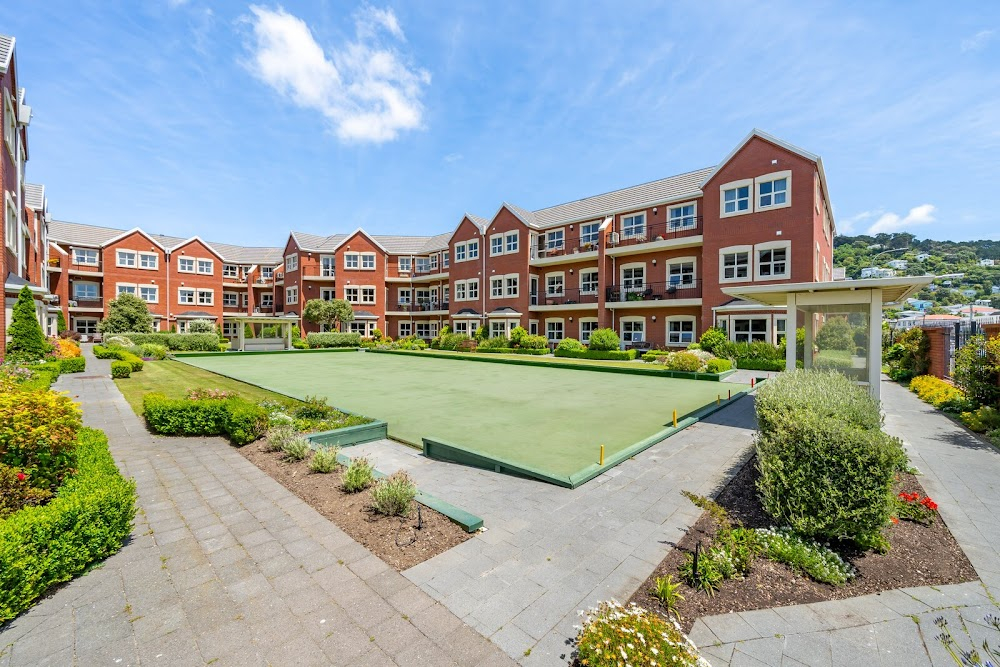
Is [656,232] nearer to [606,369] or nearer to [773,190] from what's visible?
[773,190]

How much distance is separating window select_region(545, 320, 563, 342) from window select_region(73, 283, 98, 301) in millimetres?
41976

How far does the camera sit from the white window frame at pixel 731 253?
75.2 ft

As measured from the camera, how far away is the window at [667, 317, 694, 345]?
26.4 meters

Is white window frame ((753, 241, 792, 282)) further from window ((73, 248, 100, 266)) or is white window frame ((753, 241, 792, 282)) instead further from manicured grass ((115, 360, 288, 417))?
window ((73, 248, 100, 266))

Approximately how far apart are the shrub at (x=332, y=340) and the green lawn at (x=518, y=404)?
17880 mm

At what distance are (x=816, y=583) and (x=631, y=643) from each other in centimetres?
219

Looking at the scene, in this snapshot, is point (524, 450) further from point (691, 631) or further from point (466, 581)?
point (691, 631)

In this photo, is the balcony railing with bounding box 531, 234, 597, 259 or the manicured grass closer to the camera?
the manicured grass

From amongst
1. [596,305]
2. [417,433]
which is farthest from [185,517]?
[596,305]

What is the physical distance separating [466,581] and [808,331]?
10.4 meters

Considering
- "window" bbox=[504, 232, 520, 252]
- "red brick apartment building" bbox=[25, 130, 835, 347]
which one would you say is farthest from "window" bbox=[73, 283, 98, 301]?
"window" bbox=[504, 232, 520, 252]

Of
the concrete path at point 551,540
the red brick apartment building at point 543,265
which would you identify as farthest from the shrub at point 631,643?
the red brick apartment building at point 543,265

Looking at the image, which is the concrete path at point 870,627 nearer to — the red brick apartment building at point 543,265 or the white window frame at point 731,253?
the white window frame at point 731,253

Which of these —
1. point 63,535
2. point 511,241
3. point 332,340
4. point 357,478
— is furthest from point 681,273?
point 332,340
